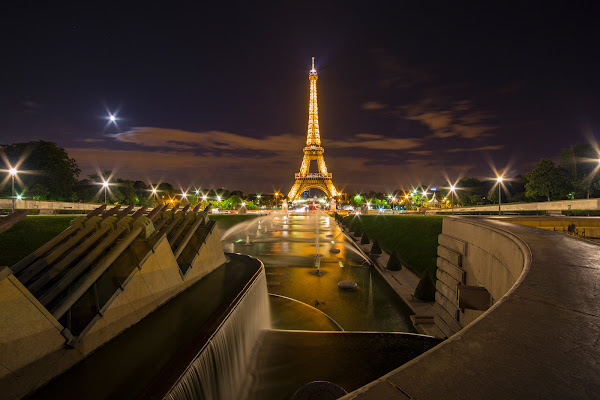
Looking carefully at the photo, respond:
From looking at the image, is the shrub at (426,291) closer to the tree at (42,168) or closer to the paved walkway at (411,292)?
the paved walkway at (411,292)

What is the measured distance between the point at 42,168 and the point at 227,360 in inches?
1996

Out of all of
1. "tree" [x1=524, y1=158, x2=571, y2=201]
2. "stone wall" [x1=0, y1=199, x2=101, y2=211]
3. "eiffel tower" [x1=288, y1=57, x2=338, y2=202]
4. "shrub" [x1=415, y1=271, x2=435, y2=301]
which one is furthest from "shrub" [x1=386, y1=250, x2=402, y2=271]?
"eiffel tower" [x1=288, y1=57, x2=338, y2=202]

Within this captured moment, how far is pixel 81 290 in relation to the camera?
6.83 metres

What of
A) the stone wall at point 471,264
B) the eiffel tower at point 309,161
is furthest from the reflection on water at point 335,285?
the eiffel tower at point 309,161

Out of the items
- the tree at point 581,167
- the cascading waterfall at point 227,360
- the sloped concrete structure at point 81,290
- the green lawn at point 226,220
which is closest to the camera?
the sloped concrete structure at point 81,290

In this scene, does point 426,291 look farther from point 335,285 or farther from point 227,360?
point 227,360

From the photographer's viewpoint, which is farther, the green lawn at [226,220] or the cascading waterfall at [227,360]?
the green lawn at [226,220]

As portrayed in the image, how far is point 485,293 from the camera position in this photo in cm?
739

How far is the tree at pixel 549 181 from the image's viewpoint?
160 ft

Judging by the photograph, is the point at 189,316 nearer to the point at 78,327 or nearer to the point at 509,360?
the point at 78,327

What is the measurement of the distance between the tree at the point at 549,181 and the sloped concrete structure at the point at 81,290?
55.2m

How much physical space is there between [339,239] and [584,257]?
32.1 metres

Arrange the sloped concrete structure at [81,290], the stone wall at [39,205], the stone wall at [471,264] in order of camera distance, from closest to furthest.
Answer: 1. the sloped concrete structure at [81,290]
2. the stone wall at [471,264]
3. the stone wall at [39,205]

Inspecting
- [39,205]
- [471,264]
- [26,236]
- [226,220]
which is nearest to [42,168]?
[39,205]
